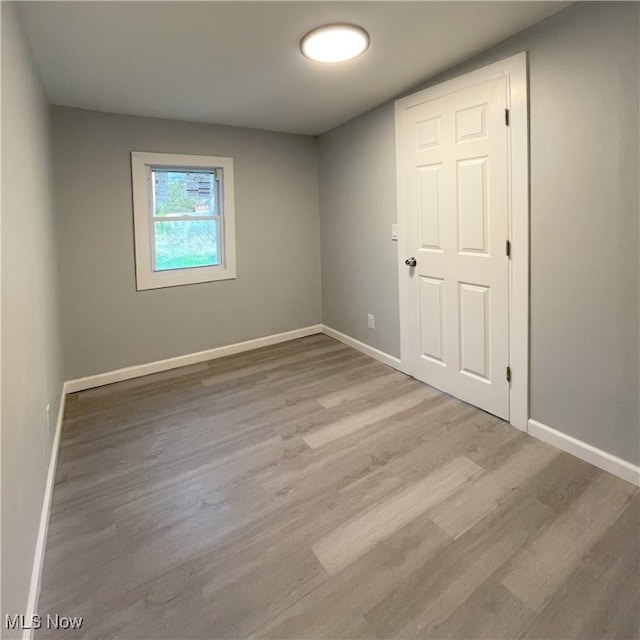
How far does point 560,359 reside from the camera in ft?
7.13

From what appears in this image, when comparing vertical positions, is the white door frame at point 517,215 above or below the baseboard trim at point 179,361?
above

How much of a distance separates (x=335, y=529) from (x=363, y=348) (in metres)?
2.31

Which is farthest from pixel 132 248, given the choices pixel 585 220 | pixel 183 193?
pixel 585 220

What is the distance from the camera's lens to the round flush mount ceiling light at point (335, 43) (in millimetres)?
2029

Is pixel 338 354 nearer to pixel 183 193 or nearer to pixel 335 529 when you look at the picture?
pixel 183 193

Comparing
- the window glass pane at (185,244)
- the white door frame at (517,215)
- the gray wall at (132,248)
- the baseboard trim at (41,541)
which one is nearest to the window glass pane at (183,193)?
the window glass pane at (185,244)

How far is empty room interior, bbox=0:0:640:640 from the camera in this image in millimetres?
1405

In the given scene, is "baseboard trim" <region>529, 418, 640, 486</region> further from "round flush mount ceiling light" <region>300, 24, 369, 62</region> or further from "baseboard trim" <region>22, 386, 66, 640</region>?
"baseboard trim" <region>22, 386, 66, 640</region>

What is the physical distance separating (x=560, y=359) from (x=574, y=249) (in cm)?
58

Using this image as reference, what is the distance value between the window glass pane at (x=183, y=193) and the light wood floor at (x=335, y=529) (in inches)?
73.9

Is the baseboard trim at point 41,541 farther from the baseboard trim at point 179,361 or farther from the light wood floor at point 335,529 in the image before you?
the baseboard trim at point 179,361

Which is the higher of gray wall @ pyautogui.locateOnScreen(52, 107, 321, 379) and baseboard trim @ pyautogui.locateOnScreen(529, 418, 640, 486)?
gray wall @ pyautogui.locateOnScreen(52, 107, 321, 379)

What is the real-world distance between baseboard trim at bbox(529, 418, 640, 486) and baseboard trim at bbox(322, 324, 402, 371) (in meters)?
1.26

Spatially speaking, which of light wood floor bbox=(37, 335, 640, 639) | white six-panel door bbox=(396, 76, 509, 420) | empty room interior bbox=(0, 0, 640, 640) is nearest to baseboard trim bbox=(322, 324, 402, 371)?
empty room interior bbox=(0, 0, 640, 640)
